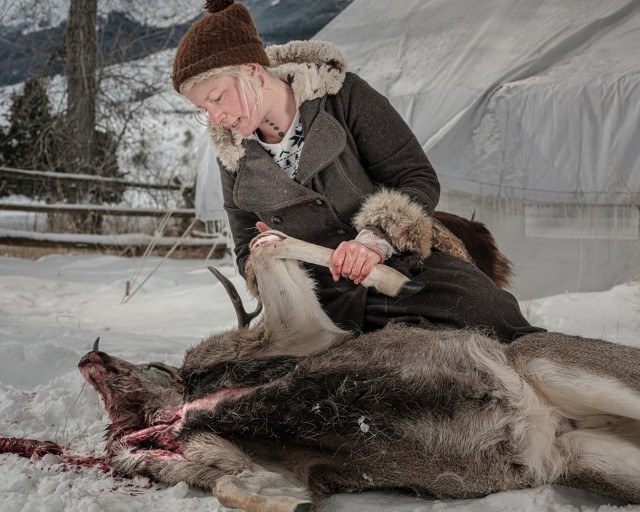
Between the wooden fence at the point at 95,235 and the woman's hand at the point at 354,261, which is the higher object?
the woman's hand at the point at 354,261

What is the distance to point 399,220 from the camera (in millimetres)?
2580

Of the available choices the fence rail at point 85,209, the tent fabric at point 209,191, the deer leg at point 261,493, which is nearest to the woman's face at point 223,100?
the deer leg at point 261,493

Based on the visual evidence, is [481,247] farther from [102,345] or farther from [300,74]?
[102,345]

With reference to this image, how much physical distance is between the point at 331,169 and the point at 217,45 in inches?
23.9

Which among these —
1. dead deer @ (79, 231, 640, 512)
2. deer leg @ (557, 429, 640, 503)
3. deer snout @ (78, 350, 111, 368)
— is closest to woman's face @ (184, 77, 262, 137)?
dead deer @ (79, 231, 640, 512)

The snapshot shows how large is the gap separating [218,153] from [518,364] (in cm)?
141

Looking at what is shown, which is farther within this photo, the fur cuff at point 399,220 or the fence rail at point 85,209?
the fence rail at point 85,209

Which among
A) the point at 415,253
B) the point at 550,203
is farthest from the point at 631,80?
the point at 415,253

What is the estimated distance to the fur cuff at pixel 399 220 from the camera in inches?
102

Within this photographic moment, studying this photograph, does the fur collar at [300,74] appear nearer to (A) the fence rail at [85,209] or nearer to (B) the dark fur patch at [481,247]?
(B) the dark fur patch at [481,247]

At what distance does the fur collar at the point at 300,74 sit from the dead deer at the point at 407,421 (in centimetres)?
80

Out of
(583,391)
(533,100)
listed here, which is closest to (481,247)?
(583,391)

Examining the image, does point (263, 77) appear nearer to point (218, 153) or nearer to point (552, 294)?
point (218, 153)

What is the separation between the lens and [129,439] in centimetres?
246
